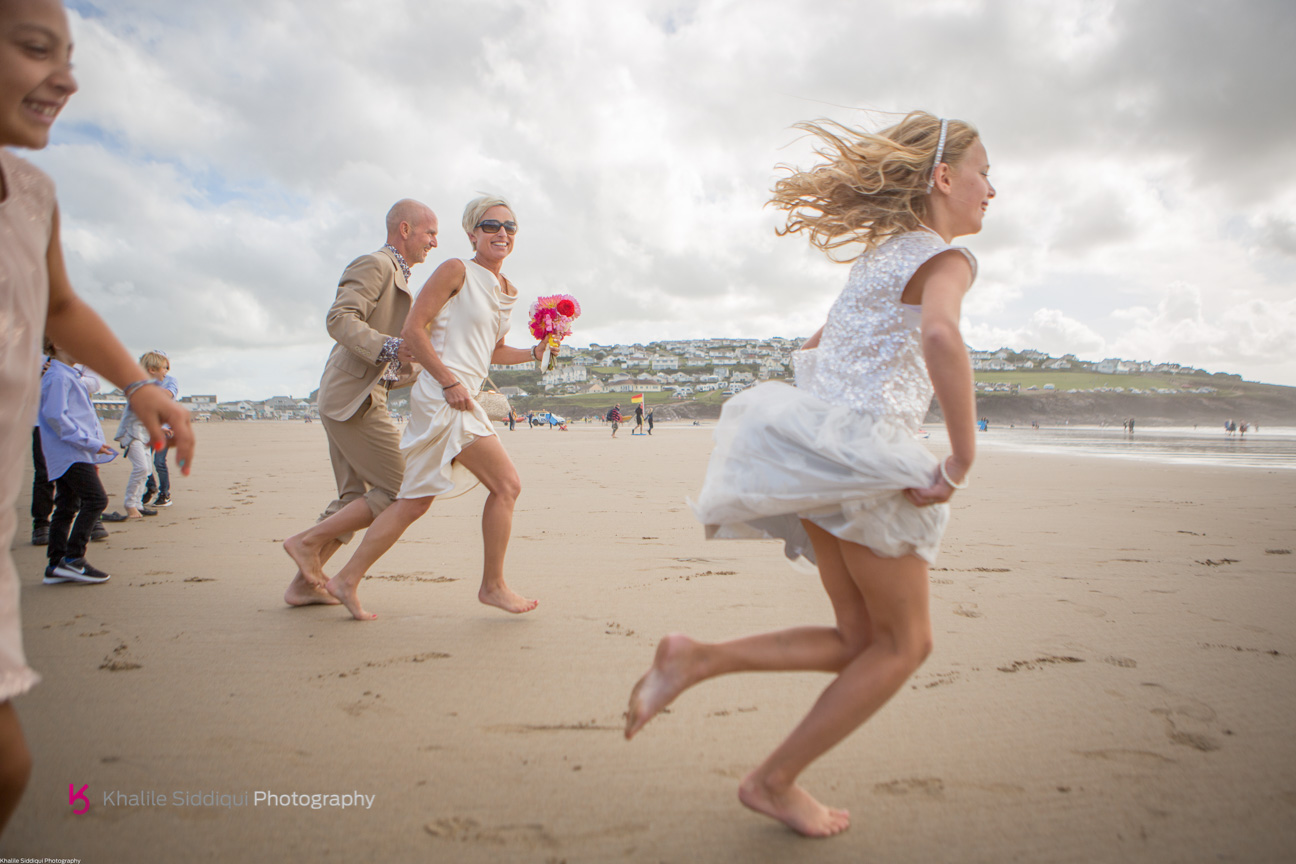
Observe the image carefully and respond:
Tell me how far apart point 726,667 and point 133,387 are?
1482mm

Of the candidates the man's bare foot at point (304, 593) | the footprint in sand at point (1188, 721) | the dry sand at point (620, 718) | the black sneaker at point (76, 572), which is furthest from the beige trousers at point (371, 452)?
the footprint in sand at point (1188, 721)

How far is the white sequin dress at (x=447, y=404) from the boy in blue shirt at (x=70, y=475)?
2.16 m

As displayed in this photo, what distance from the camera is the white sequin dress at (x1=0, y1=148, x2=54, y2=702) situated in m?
1.16

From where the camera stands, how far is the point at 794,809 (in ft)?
5.51

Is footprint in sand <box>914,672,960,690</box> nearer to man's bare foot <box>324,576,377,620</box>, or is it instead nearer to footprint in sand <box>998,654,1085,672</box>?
footprint in sand <box>998,654,1085,672</box>

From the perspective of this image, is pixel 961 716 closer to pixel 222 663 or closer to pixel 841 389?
pixel 841 389

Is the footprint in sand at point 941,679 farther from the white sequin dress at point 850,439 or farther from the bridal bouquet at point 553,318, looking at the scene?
the bridal bouquet at point 553,318

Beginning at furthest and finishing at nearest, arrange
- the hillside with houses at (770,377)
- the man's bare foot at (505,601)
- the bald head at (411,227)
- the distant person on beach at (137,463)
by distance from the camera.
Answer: the hillside with houses at (770,377) < the distant person on beach at (137,463) < the bald head at (411,227) < the man's bare foot at (505,601)

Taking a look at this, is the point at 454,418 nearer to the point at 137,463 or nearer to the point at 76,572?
the point at 76,572

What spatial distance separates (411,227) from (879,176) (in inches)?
103

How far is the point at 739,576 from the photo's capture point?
161 inches

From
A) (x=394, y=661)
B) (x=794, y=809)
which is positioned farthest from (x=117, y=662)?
(x=794, y=809)

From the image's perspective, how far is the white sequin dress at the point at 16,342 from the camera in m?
1.16

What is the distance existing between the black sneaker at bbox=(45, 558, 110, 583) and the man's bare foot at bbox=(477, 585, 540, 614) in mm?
2401
